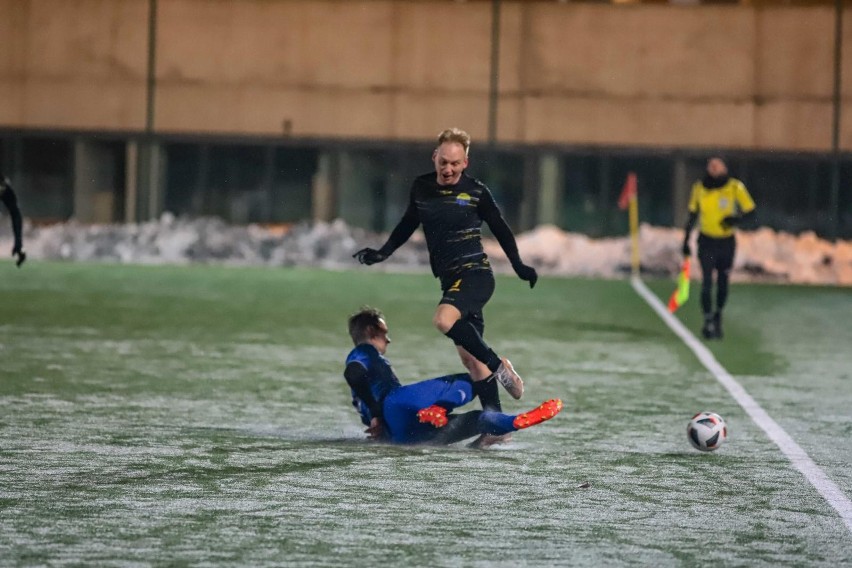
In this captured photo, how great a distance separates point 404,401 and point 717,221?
9294 millimetres

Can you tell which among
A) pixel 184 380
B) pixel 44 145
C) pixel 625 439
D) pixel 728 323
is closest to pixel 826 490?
pixel 625 439

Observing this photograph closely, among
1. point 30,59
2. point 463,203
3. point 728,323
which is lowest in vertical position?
point 728,323

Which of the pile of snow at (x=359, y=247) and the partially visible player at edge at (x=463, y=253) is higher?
the partially visible player at edge at (x=463, y=253)

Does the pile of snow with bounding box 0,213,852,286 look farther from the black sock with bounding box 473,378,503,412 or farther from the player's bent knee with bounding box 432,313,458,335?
the player's bent knee with bounding box 432,313,458,335

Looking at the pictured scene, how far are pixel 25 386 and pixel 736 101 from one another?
2769cm

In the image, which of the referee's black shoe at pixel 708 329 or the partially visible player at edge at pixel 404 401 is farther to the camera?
the referee's black shoe at pixel 708 329

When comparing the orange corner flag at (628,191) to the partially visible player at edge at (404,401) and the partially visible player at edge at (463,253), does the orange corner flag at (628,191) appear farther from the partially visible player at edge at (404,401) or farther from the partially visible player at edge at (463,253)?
the partially visible player at edge at (404,401)

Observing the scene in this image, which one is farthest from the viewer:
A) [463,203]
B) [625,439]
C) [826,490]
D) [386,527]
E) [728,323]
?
[728,323]

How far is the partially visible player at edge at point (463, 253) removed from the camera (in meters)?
11.1

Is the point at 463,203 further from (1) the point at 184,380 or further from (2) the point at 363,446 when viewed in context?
(1) the point at 184,380

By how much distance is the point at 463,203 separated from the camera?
11.1m

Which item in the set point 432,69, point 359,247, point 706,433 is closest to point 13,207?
point 706,433

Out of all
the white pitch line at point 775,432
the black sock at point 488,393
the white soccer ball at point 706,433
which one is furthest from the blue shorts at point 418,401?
the white pitch line at point 775,432

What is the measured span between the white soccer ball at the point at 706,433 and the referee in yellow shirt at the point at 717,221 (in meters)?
8.37
